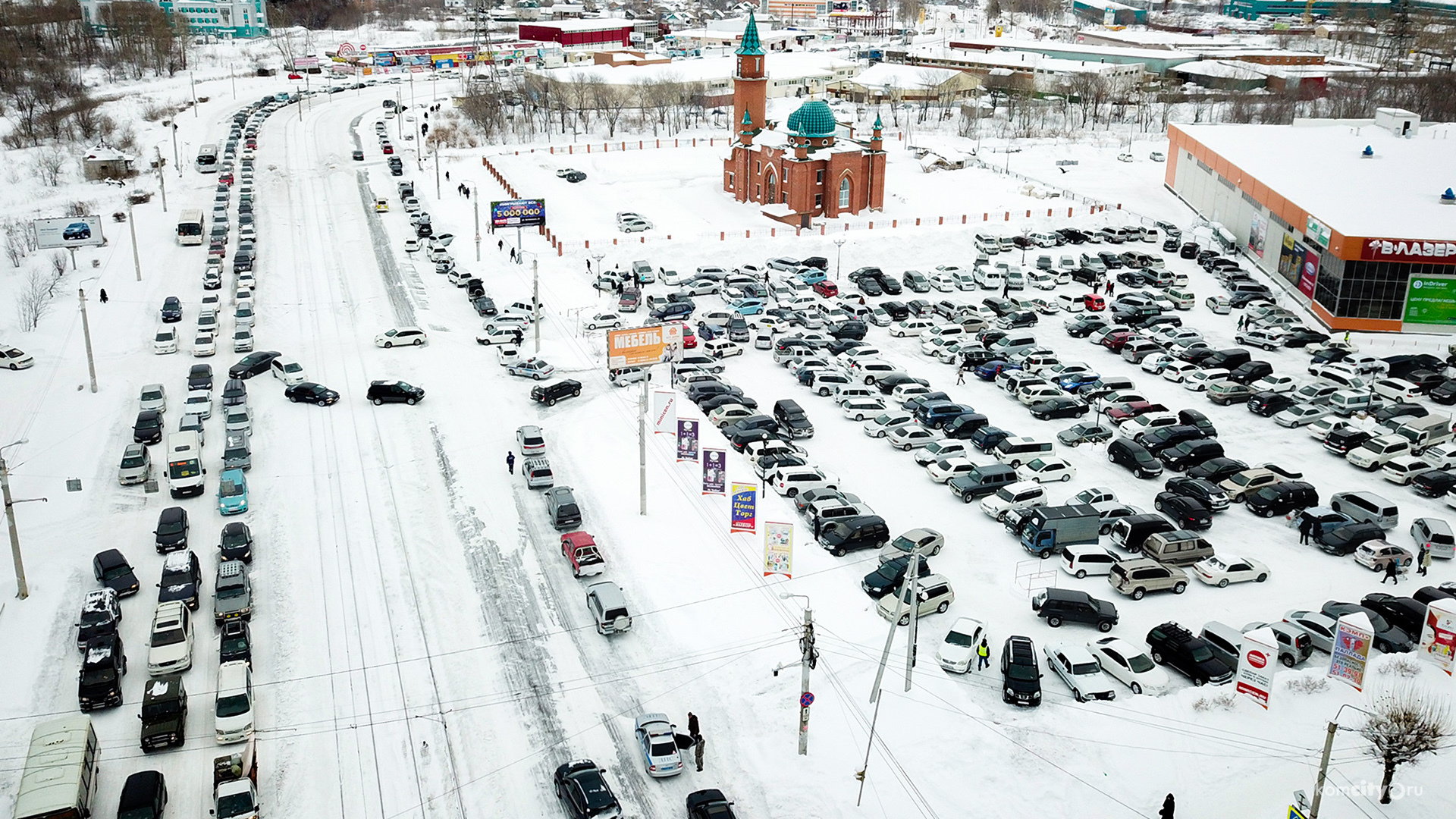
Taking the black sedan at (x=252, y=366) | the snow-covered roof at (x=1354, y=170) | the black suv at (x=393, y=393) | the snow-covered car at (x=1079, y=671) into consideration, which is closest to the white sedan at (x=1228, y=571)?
the snow-covered car at (x=1079, y=671)

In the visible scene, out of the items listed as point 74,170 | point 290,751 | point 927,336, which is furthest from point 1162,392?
point 74,170

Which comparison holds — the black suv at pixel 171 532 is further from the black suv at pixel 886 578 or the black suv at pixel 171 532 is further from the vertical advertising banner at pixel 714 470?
the black suv at pixel 886 578

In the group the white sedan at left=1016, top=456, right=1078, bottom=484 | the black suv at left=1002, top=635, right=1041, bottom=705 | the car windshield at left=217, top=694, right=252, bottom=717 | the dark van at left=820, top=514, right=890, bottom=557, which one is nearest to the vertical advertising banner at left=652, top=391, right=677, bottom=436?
the dark van at left=820, top=514, right=890, bottom=557

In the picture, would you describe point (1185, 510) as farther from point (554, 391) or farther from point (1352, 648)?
point (554, 391)

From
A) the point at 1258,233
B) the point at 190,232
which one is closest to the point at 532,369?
the point at 190,232

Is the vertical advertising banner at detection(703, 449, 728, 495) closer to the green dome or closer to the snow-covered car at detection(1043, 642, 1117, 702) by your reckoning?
the snow-covered car at detection(1043, 642, 1117, 702)

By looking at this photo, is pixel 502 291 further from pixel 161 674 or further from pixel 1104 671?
pixel 1104 671
